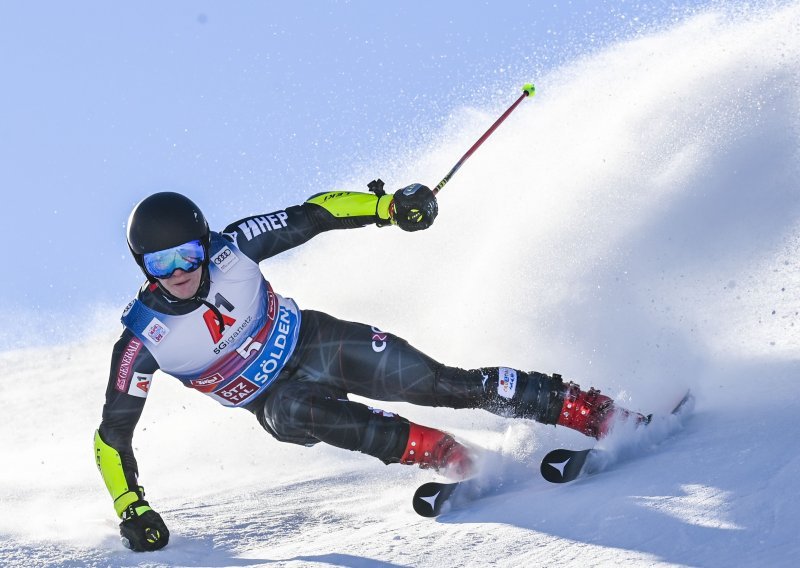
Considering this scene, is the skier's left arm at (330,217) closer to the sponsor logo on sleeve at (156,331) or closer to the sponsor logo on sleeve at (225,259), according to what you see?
the sponsor logo on sleeve at (225,259)

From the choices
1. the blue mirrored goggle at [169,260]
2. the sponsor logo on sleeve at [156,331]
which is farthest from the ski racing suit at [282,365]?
the blue mirrored goggle at [169,260]

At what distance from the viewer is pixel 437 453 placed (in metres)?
4.71

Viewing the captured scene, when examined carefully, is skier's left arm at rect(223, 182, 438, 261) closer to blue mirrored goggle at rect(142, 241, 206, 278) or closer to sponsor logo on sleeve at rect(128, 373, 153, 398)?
blue mirrored goggle at rect(142, 241, 206, 278)

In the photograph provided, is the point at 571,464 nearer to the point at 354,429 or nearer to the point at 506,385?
the point at 506,385

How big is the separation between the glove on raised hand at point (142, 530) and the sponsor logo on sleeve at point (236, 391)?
65cm

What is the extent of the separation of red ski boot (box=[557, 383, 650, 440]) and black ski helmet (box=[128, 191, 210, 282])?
5.94 ft

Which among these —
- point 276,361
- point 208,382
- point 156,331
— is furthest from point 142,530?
point 276,361

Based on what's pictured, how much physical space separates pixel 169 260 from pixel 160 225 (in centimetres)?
16

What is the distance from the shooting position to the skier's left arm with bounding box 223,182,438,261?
485 cm

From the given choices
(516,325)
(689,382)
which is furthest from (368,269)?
(689,382)

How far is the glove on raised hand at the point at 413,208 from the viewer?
483 cm

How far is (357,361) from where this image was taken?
4.98 meters

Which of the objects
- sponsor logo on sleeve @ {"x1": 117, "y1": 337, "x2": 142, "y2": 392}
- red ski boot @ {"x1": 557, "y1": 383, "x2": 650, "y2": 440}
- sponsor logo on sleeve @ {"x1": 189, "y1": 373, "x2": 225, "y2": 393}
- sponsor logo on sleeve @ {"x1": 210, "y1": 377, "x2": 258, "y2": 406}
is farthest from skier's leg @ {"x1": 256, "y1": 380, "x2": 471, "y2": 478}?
sponsor logo on sleeve @ {"x1": 117, "y1": 337, "x2": 142, "y2": 392}

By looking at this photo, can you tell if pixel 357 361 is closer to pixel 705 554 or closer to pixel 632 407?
pixel 632 407
